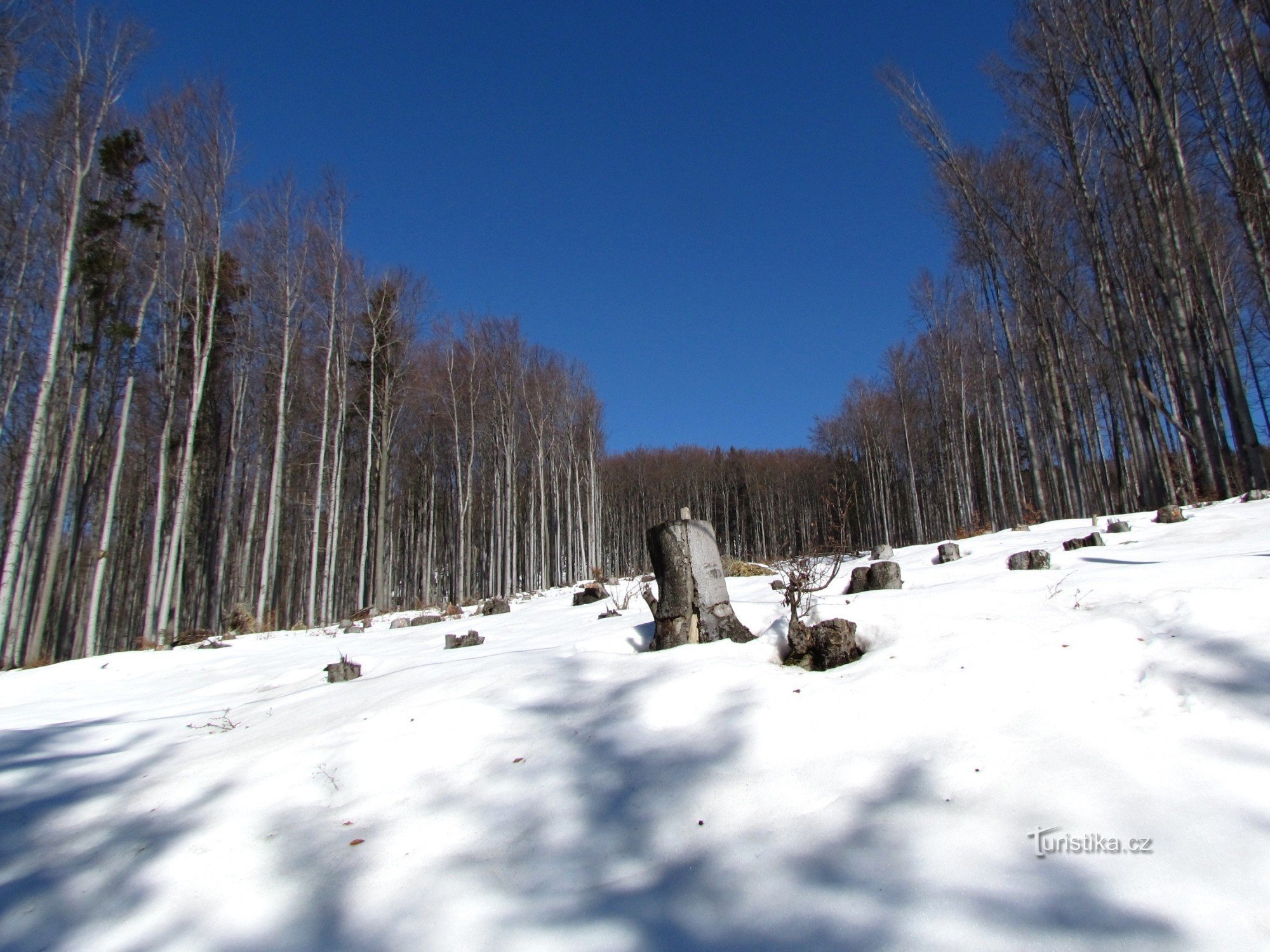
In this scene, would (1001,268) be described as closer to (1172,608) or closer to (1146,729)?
(1172,608)

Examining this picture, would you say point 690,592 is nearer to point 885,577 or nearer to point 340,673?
point 885,577

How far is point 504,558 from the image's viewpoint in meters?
21.2

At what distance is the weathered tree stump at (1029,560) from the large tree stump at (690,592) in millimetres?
2766

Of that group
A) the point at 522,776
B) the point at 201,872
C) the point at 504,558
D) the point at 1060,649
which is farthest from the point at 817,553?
the point at 504,558

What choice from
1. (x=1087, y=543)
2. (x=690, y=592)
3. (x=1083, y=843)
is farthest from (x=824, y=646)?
(x=1087, y=543)

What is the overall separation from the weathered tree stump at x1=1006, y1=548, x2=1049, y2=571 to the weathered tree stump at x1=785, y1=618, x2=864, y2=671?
2729 millimetres

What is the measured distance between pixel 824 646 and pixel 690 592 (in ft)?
3.35

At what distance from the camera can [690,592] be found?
3.83 m

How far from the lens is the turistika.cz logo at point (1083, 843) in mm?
1370

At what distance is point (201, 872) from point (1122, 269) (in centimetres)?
1796

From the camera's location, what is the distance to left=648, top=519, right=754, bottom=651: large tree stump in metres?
3.74

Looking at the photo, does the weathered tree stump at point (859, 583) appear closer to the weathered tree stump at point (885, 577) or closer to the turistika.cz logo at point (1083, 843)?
the weathered tree stump at point (885, 577)

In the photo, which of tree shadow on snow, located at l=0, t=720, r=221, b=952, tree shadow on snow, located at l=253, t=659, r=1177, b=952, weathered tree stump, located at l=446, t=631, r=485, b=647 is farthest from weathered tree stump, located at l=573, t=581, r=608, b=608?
tree shadow on snow, located at l=253, t=659, r=1177, b=952

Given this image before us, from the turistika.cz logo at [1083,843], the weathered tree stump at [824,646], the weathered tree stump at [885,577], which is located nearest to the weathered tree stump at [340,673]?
the weathered tree stump at [824,646]
